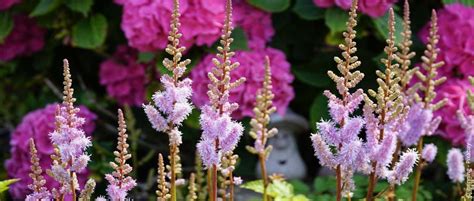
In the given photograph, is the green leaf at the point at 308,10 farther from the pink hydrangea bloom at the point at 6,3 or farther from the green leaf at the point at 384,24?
the pink hydrangea bloom at the point at 6,3

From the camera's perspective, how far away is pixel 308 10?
2.74 meters

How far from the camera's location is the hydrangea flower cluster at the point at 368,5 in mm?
2582

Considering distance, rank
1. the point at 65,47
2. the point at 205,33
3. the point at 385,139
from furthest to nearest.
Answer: the point at 65,47
the point at 205,33
the point at 385,139

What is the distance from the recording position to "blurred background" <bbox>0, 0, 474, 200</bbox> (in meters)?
2.58

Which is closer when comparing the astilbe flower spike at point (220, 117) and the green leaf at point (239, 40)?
the astilbe flower spike at point (220, 117)

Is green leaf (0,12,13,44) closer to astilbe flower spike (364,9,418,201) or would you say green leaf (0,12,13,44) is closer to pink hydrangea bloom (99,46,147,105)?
pink hydrangea bloom (99,46,147,105)

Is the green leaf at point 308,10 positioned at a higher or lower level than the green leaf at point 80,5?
lower

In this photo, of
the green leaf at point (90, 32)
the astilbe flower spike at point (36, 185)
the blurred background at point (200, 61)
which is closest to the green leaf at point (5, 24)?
the blurred background at point (200, 61)

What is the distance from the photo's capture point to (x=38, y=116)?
9.18 ft

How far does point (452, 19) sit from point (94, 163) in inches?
49.6

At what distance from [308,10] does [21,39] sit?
1166 mm

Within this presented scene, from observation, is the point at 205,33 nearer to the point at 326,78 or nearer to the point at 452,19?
the point at 326,78

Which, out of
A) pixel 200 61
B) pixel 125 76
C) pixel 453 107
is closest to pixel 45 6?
pixel 125 76

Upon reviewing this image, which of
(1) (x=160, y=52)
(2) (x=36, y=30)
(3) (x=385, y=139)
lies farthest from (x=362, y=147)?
(2) (x=36, y=30)
